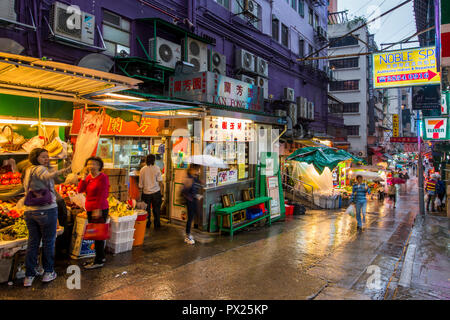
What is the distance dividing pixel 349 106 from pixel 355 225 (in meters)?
31.9

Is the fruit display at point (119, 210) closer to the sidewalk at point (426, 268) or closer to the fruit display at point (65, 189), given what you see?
the fruit display at point (65, 189)

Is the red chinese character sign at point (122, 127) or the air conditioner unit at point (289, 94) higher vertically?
the air conditioner unit at point (289, 94)

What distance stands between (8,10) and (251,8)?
11.3 meters

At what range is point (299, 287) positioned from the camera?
5.41 metres

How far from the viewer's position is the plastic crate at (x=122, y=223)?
6762 mm

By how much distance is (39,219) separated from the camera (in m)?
5.02

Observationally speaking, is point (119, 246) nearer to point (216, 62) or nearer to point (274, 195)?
point (274, 195)

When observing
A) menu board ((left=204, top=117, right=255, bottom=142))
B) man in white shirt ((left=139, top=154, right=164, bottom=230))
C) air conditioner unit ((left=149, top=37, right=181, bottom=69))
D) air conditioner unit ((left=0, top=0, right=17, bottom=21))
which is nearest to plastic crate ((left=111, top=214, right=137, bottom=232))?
man in white shirt ((left=139, top=154, right=164, bottom=230))

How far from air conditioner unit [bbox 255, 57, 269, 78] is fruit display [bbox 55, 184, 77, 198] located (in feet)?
38.0

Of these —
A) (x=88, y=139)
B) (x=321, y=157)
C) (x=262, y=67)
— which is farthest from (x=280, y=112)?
(x=88, y=139)

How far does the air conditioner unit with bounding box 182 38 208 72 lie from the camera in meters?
12.0

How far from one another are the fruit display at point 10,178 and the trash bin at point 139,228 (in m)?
2.75

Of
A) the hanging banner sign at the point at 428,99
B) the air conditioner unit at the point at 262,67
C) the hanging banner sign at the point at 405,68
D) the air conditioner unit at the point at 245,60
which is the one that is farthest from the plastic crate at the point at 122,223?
the hanging banner sign at the point at 428,99

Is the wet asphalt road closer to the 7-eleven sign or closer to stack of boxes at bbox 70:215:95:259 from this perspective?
stack of boxes at bbox 70:215:95:259
